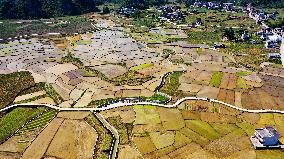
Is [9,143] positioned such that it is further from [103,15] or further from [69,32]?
[103,15]

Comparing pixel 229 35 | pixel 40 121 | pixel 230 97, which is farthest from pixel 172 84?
pixel 229 35

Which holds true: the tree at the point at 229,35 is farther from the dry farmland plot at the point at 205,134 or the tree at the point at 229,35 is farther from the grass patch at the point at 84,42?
the dry farmland plot at the point at 205,134

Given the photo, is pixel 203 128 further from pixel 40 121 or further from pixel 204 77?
pixel 40 121

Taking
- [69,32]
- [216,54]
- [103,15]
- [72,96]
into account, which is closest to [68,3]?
[103,15]

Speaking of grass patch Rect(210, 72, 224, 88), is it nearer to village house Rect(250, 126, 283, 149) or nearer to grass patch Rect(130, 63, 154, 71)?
grass patch Rect(130, 63, 154, 71)

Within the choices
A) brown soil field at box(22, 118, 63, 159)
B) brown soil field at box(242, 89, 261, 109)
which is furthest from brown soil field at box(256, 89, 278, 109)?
brown soil field at box(22, 118, 63, 159)

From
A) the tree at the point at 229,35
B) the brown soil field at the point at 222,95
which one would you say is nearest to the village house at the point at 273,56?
the tree at the point at 229,35
